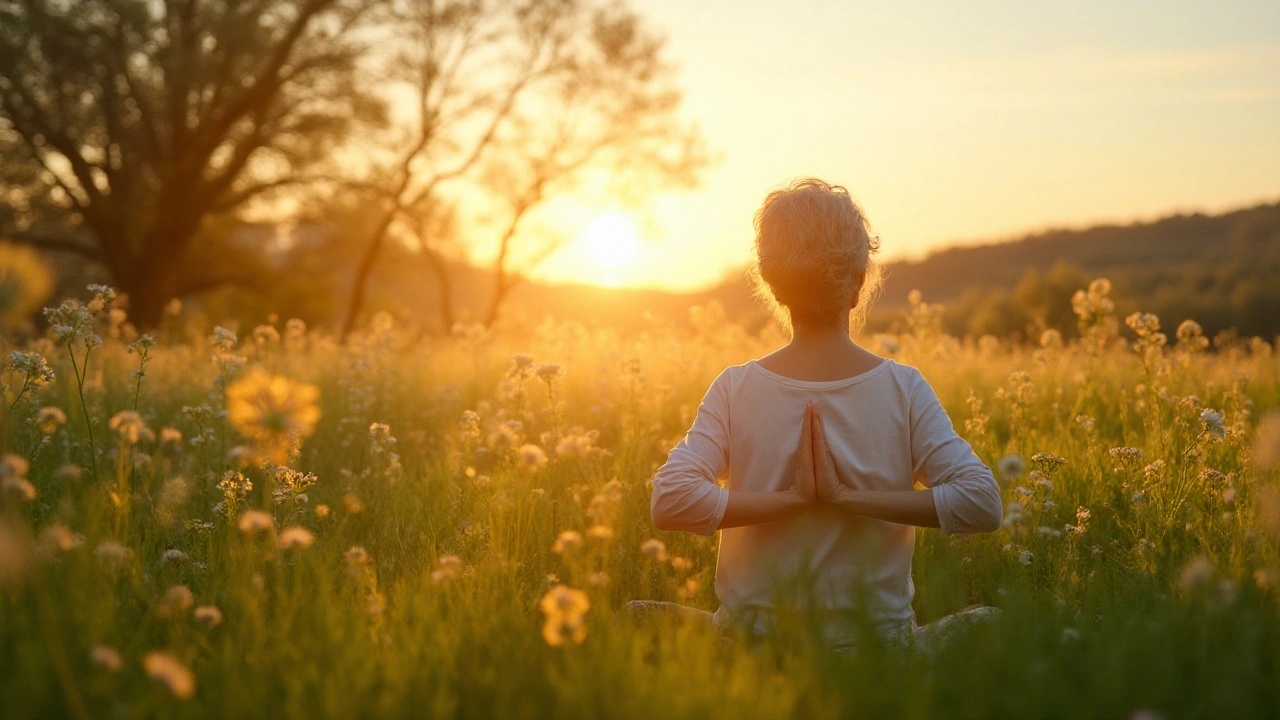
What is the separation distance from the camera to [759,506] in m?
2.70

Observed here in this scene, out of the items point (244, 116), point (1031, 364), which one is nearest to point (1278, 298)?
point (1031, 364)

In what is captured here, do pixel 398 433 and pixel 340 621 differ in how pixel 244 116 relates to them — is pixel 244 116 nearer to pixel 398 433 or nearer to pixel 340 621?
pixel 398 433

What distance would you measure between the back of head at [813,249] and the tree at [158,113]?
18.9m

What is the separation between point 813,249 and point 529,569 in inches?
75.0

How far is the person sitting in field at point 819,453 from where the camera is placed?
268 cm

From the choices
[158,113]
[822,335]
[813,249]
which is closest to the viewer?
[813,249]

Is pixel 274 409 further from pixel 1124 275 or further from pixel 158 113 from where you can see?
pixel 1124 275

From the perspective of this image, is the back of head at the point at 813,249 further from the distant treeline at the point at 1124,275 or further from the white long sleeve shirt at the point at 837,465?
the distant treeline at the point at 1124,275

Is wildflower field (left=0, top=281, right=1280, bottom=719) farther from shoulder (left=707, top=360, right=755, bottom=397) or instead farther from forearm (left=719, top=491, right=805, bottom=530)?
shoulder (left=707, top=360, right=755, bottom=397)

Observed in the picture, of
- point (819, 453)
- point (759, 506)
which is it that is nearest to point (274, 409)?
point (759, 506)

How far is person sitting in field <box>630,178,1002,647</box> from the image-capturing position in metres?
2.68

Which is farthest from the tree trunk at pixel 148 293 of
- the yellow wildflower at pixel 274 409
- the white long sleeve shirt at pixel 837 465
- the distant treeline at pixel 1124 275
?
the white long sleeve shirt at pixel 837 465

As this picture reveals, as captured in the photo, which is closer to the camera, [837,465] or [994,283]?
[837,465]

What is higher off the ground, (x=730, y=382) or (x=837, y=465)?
(x=730, y=382)
